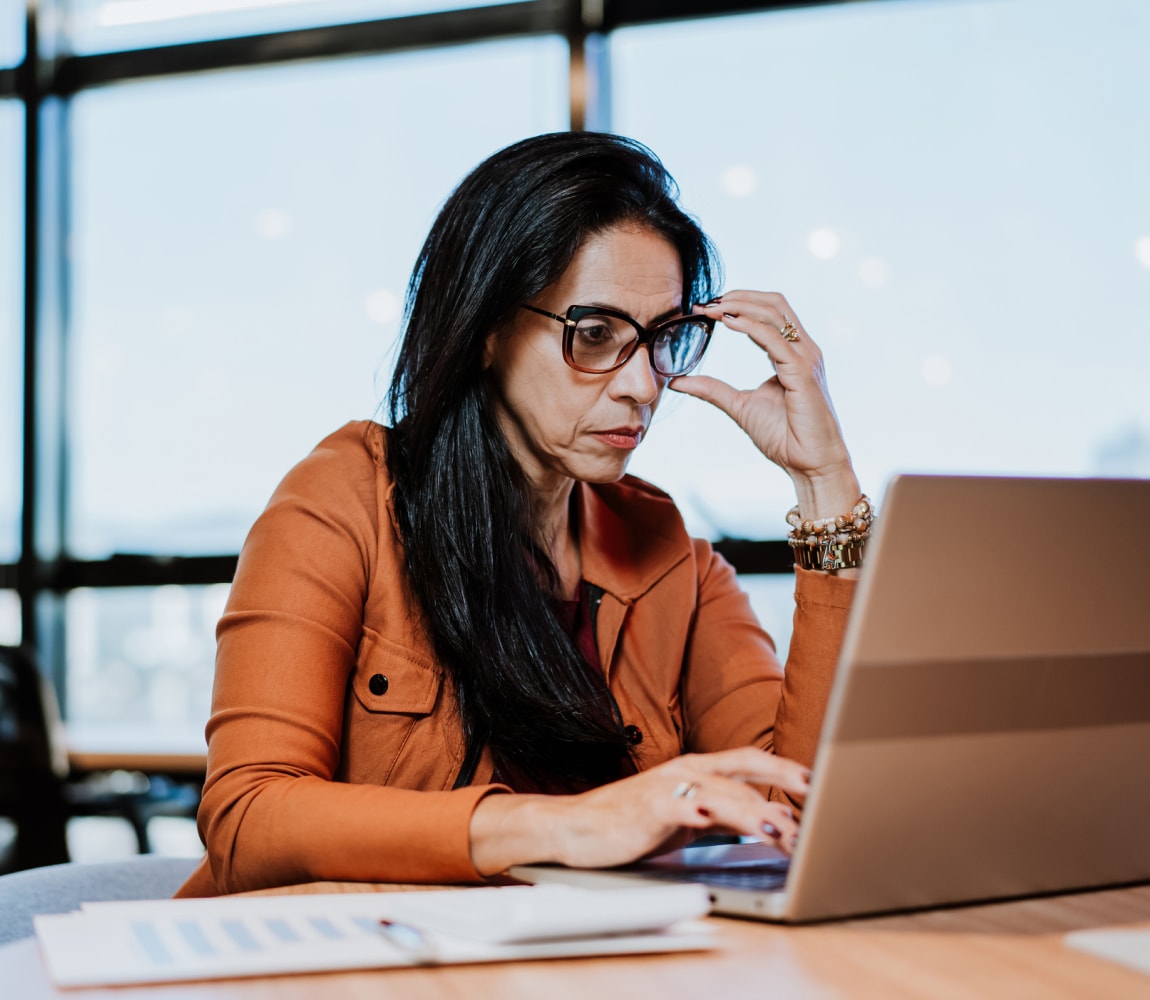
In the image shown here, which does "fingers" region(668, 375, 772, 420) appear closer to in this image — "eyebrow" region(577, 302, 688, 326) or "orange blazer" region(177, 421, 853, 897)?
"eyebrow" region(577, 302, 688, 326)

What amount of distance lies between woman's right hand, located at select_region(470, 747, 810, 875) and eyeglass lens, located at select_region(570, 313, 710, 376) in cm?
63

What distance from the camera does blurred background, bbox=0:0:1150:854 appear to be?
305 centimetres

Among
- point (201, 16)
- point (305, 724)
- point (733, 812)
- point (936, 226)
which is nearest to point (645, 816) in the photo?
point (733, 812)

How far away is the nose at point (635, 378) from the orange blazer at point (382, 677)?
0.82 ft

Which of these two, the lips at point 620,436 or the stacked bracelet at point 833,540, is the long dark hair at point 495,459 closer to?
the lips at point 620,436

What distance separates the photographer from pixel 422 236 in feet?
10.8

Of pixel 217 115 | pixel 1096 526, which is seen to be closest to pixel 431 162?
pixel 217 115

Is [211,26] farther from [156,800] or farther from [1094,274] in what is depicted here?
[1094,274]

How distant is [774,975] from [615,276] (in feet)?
3.10

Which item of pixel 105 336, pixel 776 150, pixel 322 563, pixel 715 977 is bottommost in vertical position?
pixel 715 977

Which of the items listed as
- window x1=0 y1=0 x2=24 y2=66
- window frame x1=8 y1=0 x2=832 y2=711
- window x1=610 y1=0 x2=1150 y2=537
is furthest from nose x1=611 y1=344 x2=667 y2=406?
window x1=0 y1=0 x2=24 y2=66

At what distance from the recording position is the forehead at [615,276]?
1432 mm

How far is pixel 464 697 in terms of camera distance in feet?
4.35

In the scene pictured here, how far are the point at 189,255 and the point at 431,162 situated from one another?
0.80 metres
